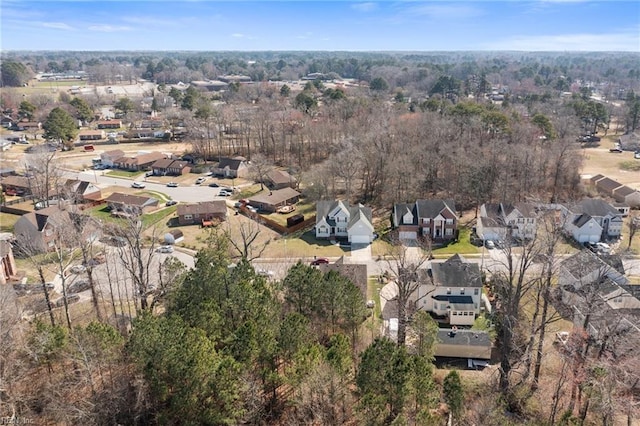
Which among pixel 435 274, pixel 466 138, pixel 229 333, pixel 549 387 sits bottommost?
pixel 549 387

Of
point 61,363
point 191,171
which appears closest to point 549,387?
point 61,363

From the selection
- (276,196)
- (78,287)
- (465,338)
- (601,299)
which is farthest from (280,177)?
(601,299)

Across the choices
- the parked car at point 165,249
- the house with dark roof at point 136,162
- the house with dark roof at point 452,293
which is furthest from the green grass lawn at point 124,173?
the house with dark roof at point 452,293

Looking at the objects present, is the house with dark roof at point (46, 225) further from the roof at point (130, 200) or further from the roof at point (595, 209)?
the roof at point (595, 209)

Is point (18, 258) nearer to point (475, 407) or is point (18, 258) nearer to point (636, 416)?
point (475, 407)

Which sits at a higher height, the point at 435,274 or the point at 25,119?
the point at 25,119

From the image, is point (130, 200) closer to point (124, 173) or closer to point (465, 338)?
point (124, 173)
